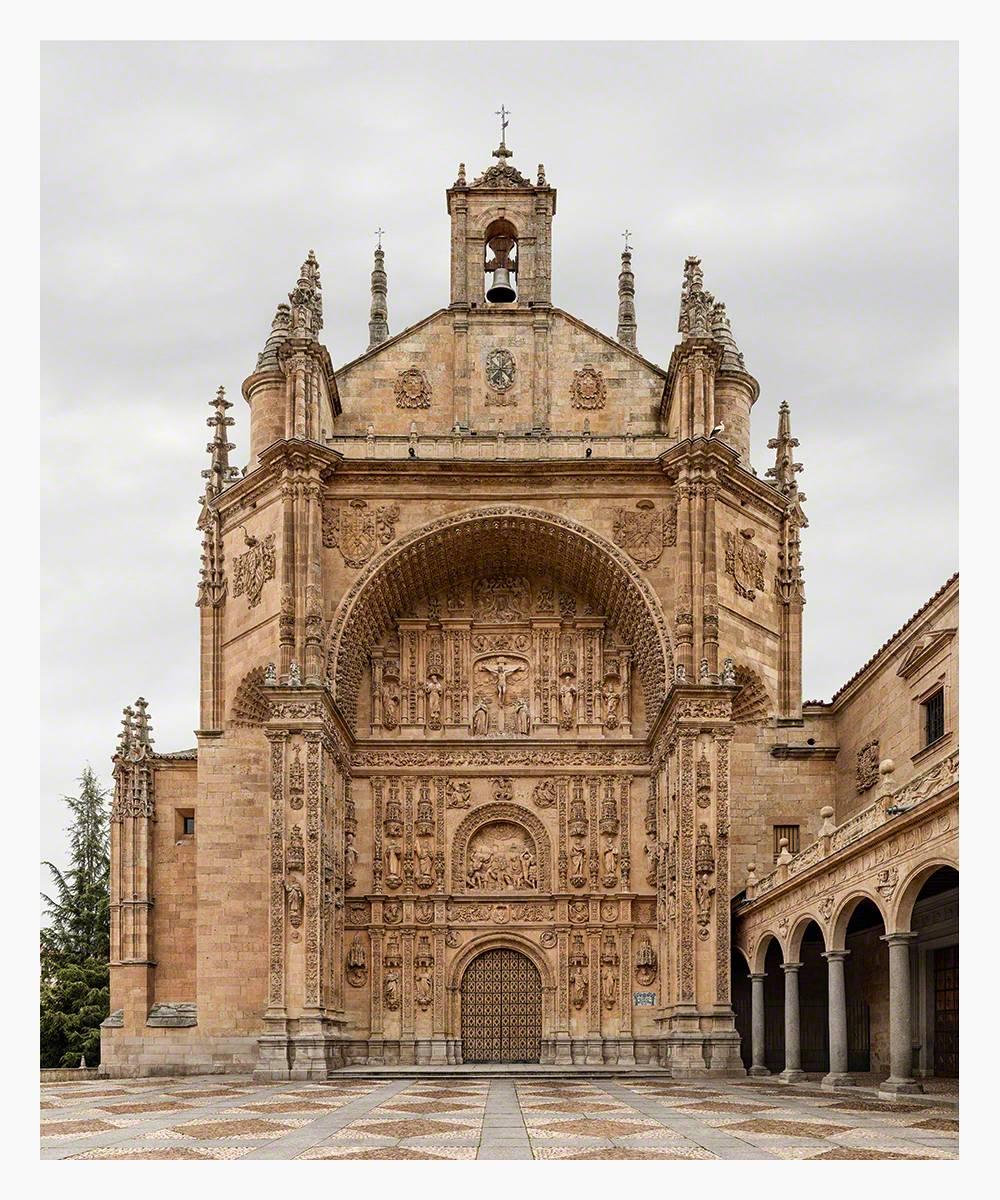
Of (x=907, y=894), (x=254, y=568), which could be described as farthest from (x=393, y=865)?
(x=907, y=894)

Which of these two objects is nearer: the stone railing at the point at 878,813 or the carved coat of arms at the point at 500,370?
the stone railing at the point at 878,813

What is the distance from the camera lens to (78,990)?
48531mm

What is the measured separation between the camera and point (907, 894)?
22359 mm

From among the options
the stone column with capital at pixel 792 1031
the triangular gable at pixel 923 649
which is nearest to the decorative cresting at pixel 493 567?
the triangular gable at pixel 923 649

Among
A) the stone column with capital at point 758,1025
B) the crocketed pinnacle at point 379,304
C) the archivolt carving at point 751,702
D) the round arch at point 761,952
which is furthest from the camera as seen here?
the crocketed pinnacle at point 379,304

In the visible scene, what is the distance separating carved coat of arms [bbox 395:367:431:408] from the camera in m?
39.0

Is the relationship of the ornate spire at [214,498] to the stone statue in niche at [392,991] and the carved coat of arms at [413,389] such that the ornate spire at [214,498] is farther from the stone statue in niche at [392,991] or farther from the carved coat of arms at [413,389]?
the stone statue in niche at [392,991]

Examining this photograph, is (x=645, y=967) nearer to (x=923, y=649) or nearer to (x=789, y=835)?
(x=789, y=835)

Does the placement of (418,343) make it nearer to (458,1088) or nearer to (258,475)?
(258,475)

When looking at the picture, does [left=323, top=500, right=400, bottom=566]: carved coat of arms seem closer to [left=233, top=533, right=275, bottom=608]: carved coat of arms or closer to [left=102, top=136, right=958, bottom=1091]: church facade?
[left=102, top=136, right=958, bottom=1091]: church facade

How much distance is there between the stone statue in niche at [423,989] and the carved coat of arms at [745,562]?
39.1 ft

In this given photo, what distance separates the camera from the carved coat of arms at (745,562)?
3675 centimetres

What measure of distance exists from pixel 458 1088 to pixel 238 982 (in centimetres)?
905

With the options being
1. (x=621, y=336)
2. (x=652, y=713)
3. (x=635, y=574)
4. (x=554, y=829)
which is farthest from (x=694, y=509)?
(x=621, y=336)
